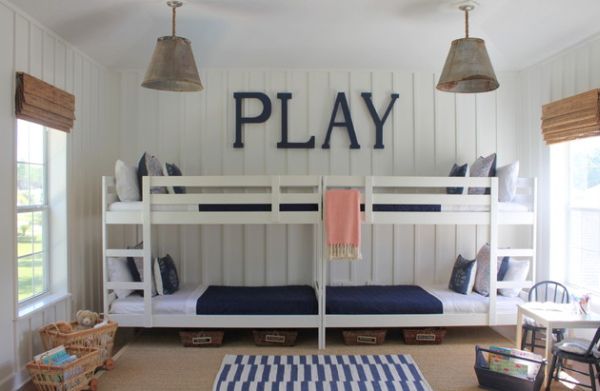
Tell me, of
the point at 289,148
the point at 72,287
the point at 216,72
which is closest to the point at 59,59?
the point at 216,72

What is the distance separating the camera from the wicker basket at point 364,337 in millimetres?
3924

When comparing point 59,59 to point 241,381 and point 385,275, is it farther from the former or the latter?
point 385,275

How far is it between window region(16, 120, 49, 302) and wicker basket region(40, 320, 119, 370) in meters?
0.38

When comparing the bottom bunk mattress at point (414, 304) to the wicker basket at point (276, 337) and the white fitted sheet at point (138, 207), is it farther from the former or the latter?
the white fitted sheet at point (138, 207)

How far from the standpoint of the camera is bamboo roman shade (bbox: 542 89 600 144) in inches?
135

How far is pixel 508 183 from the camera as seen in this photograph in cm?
403

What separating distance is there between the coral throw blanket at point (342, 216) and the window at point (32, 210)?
229 cm

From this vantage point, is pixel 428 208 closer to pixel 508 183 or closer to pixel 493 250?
pixel 493 250

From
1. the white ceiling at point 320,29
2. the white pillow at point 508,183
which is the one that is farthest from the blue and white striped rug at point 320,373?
the white ceiling at point 320,29

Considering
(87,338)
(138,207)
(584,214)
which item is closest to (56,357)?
(87,338)

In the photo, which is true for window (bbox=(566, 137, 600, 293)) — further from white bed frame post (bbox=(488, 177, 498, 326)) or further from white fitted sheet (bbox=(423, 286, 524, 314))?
white bed frame post (bbox=(488, 177, 498, 326))

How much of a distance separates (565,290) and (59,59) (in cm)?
448

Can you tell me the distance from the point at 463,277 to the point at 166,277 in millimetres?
2697

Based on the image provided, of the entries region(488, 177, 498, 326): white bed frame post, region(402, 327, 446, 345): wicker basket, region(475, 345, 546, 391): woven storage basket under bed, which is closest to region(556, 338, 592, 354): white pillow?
region(475, 345, 546, 391): woven storage basket under bed
